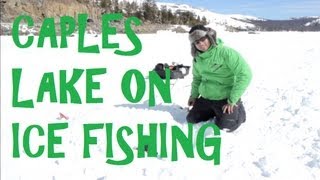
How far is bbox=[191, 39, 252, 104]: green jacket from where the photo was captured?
627 centimetres

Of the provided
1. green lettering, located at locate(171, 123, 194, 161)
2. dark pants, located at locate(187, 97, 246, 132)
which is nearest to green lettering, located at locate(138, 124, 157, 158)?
green lettering, located at locate(171, 123, 194, 161)

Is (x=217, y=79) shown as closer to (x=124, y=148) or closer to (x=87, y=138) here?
(x=124, y=148)

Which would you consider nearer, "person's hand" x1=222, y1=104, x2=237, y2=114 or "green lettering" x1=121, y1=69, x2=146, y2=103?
"person's hand" x1=222, y1=104, x2=237, y2=114

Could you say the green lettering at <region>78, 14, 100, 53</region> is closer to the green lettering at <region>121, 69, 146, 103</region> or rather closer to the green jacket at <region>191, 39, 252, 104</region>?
the green lettering at <region>121, 69, 146, 103</region>

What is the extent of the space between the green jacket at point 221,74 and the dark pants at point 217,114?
0.09 metres

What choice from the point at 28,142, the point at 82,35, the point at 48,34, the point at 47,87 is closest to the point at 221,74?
the point at 28,142

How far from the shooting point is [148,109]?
738cm

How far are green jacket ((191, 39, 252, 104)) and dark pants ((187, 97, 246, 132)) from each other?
3.6 inches

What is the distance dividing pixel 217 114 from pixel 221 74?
0.52 meters

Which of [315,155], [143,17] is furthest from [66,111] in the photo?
[143,17]

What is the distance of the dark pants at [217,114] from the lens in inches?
250

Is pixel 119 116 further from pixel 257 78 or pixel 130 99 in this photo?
pixel 257 78

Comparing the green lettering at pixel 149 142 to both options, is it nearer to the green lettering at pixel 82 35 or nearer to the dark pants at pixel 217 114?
the dark pants at pixel 217 114

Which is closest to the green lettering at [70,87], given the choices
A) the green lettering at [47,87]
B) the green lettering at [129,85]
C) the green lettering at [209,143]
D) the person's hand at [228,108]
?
the green lettering at [47,87]
